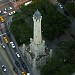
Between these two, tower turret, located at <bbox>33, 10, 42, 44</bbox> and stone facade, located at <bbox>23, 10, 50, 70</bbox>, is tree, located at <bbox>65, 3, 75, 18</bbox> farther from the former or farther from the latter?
tower turret, located at <bbox>33, 10, 42, 44</bbox>

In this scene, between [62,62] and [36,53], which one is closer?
[62,62]

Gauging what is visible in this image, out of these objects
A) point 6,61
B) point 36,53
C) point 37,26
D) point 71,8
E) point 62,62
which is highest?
point 37,26

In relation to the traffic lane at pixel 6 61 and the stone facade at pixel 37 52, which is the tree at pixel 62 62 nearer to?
the stone facade at pixel 37 52

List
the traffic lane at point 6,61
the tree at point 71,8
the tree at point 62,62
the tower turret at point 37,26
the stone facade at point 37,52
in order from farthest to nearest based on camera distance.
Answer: the tree at point 71,8 < the traffic lane at point 6,61 < the stone facade at point 37,52 < the tree at point 62,62 < the tower turret at point 37,26

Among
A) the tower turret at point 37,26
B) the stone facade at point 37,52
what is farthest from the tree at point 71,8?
the tower turret at point 37,26

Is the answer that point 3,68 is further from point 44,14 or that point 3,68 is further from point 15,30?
point 44,14

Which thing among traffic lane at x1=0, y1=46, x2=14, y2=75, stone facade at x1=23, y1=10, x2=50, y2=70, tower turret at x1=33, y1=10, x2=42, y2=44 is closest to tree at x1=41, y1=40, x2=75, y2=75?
stone facade at x1=23, y1=10, x2=50, y2=70

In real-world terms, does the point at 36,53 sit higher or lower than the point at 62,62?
higher

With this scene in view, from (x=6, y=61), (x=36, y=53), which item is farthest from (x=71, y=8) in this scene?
(x=6, y=61)

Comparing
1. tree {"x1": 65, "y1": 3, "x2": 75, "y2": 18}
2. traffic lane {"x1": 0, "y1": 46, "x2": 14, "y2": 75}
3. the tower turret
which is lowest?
traffic lane {"x1": 0, "y1": 46, "x2": 14, "y2": 75}

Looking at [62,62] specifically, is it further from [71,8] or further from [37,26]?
[71,8]

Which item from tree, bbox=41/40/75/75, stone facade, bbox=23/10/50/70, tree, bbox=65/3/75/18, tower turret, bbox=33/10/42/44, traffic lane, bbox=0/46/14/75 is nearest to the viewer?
tower turret, bbox=33/10/42/44
